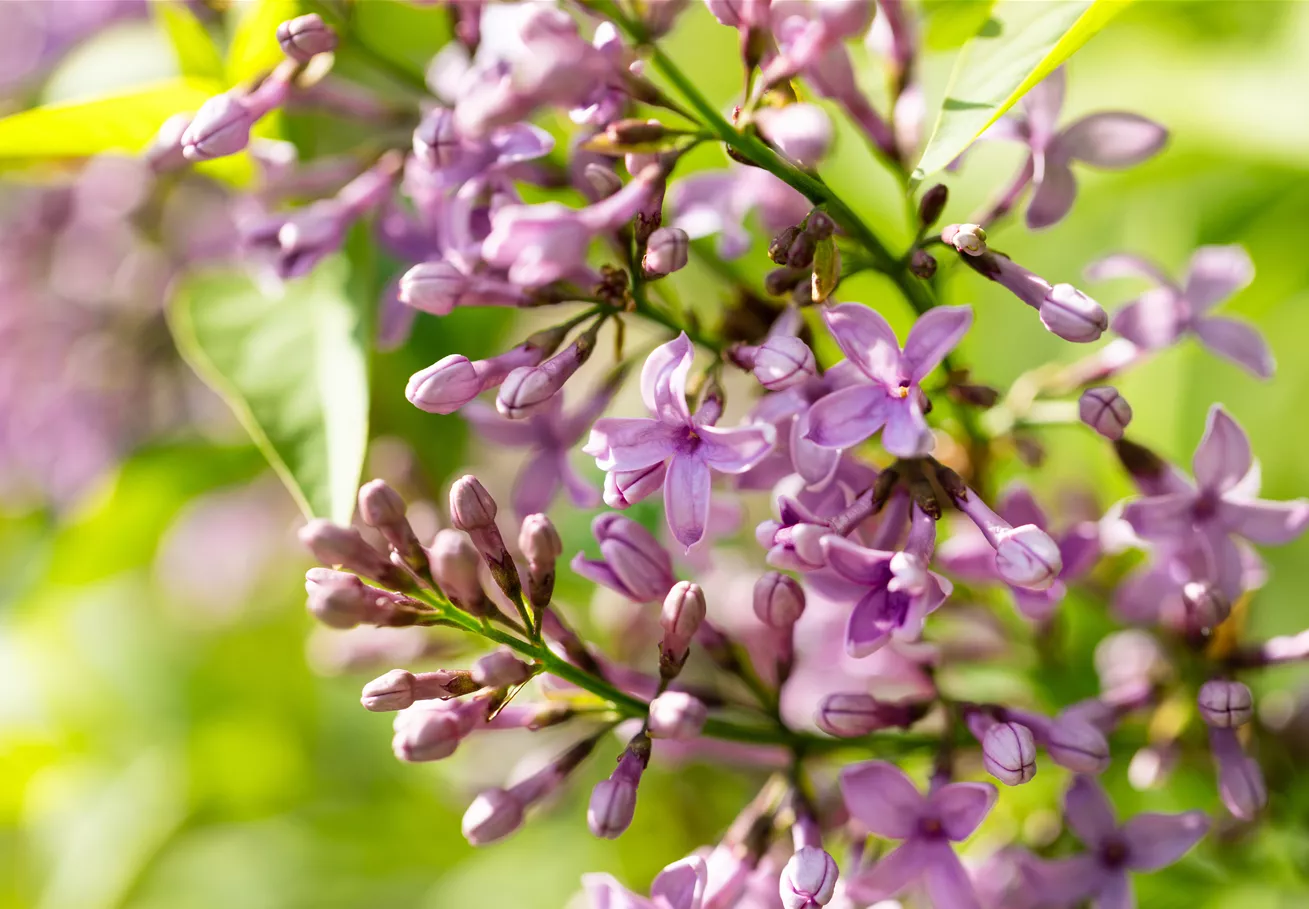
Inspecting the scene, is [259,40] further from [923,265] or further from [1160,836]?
[1160,836]

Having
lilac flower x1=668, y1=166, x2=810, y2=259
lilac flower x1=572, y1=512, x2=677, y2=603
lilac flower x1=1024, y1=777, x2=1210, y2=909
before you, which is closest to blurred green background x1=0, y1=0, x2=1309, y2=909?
lilac flower x1=1024, y1=777, x2=1210, y2=909

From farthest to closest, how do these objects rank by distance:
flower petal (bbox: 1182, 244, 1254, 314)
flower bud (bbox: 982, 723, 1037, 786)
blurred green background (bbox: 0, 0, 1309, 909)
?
blurred green background (bbox: 0, 0, 1309, 909), flower petal (bbox: 1182, 244, 1254, 314), flower bud (bbox: 982, 723, 1037, 786)

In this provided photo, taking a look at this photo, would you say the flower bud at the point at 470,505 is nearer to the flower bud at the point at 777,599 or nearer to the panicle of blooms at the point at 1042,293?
the flower bud at the point at 777,599

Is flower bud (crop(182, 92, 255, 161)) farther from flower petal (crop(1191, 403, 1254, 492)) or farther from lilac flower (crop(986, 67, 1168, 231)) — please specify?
flower petal (crop(1191, 403, 1254, 492))

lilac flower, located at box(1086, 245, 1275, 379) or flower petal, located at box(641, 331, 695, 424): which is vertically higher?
flower petal, located at box(641, 331, 695, 424)

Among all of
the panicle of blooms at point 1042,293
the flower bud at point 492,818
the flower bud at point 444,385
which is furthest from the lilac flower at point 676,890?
the panicle of blooms at point 1042,293
